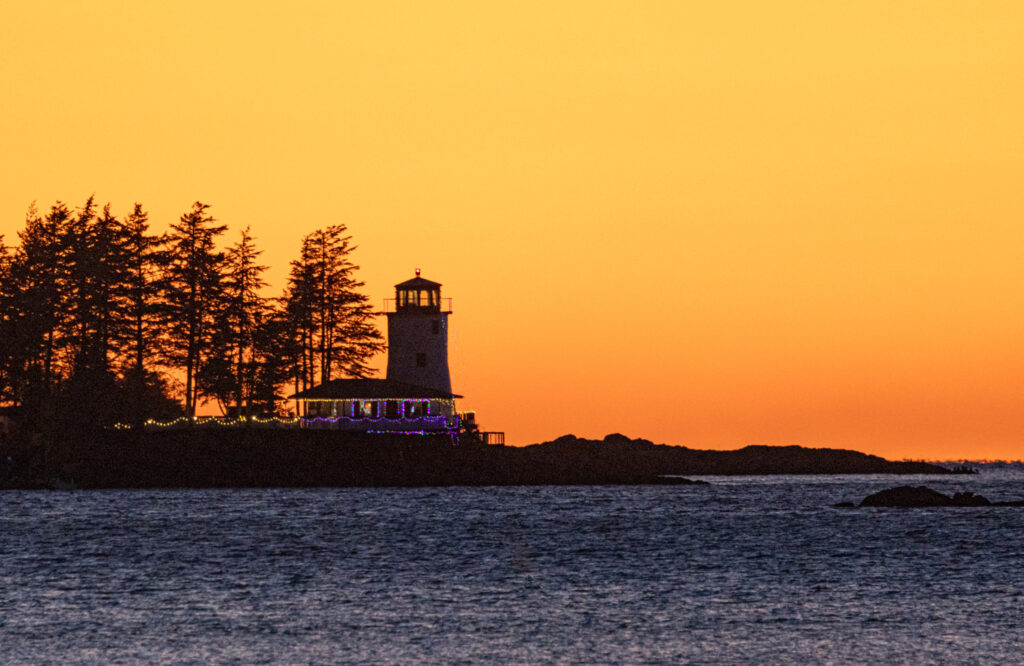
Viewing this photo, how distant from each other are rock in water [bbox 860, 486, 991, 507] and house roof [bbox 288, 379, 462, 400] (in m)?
30.0

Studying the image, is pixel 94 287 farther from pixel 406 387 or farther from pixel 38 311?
pixel 406 387

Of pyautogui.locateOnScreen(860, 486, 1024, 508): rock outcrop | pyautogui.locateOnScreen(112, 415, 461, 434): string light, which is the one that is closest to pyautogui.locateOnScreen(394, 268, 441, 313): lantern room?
pyautogui.locateOnScreen(112, 415, 461, 434): string light

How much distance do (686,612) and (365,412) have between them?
68643 millimetres

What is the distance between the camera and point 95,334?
10438 cm

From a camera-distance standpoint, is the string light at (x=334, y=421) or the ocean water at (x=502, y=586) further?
the string light at (x=334, y=421)

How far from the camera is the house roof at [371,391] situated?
337 feet

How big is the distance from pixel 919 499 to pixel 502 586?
5224 centimetres

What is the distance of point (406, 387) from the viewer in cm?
10362

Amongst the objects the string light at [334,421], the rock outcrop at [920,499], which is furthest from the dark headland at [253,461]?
the rock outcrop at [920,499]

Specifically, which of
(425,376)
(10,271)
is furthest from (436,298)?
(10,271)

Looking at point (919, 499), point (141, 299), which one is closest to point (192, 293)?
point (141, 299)

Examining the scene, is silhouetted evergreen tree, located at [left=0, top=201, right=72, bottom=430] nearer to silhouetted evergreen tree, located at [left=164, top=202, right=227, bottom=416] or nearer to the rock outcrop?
silhouetted evergreen tree, located at [left=164, top=202, right=227, bottom=416]

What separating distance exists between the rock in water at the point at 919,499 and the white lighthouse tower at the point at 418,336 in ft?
103

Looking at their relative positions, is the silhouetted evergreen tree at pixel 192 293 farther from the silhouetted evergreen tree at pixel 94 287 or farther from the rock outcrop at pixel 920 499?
the rock outcrop at pixel 920 499
